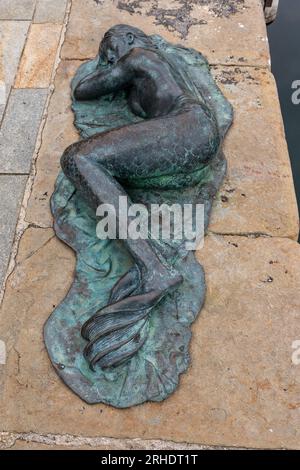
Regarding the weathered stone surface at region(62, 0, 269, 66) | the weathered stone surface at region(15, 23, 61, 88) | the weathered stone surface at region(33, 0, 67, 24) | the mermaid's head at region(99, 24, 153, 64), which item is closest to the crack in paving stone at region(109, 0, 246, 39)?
the weathered stone surface at region(62, 0, 269, 66)

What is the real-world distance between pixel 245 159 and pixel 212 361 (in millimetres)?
1326

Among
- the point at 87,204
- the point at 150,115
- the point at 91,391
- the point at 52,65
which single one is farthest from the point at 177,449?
the point at 52,65

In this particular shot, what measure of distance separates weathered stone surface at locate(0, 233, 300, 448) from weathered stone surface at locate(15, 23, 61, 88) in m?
1.49

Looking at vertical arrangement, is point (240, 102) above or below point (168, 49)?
below

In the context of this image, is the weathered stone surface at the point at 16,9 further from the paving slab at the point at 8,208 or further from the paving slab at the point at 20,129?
the paving slab at the point at 8,208

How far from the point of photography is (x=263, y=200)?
299 centimetres

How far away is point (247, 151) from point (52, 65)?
1667mm

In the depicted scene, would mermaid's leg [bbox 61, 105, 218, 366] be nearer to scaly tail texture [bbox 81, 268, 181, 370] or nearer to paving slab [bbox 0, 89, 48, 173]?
scaly tail texture [bbox 81, 268, 181, 370]

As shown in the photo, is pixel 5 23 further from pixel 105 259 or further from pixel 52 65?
pixel 105 259

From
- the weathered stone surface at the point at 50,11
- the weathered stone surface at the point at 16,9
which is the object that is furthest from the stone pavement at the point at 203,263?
the weathered stone surface at the point at 16,9

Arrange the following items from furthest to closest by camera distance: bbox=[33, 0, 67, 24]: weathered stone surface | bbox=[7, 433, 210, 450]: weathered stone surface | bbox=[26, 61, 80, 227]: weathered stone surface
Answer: bbox=[33, 0, 67, 24]: weathered stone surface, bbox=[26, 61, 80, 227]: weathered stone surface, bbox=[7, 433, 210, 450]: weathered stone surface

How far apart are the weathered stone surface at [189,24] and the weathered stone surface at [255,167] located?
28 centimetres

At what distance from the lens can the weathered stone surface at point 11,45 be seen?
383 cm

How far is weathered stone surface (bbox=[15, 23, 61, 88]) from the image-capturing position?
378 centimetres
